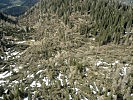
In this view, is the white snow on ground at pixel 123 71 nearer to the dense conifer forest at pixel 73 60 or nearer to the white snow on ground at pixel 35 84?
the dense conifer forest at pixel 73 60

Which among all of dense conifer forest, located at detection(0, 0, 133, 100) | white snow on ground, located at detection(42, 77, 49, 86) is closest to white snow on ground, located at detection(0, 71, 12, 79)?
dense conifer forest, located at detection(0, 0, 133, 100)

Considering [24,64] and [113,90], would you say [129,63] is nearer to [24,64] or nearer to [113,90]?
[113,90]

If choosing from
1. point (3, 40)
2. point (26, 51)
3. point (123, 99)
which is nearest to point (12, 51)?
point (26, 51)

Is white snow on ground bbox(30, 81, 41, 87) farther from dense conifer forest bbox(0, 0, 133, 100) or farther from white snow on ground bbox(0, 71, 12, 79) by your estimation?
white snow on ground bbox(0, 71, 12, 79)

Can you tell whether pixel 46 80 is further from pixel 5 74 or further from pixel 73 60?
pixel 5 74

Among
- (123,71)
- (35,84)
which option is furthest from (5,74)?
(123,71)

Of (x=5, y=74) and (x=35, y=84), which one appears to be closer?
(x=35, y=84)

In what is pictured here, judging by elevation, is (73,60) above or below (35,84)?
above

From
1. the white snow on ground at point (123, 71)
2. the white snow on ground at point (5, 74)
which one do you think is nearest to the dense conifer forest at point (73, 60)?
the white snow on ground at point (5, 74)

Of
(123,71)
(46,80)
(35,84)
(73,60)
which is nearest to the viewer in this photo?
(123,71)
